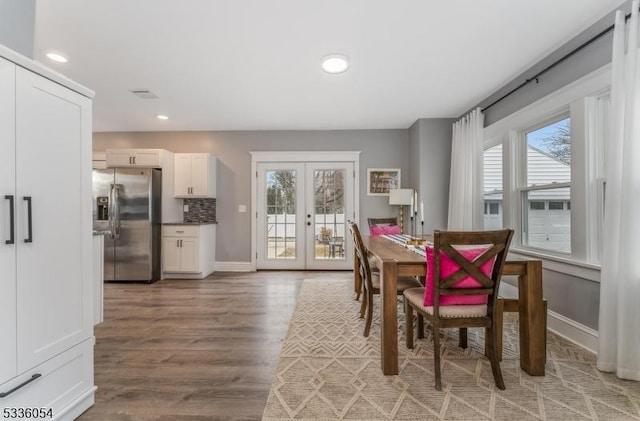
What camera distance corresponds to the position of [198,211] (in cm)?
512

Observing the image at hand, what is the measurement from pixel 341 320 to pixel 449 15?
2645mm

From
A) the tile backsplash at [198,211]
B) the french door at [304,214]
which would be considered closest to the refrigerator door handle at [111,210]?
the tile backsplash at [198,211]

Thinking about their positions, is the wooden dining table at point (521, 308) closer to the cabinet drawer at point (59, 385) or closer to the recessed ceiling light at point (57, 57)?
the cabinet drawer at point (59, 385)

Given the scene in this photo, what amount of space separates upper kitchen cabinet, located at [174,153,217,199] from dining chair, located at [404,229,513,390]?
406 centimetres

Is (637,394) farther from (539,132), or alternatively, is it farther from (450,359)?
(539,132)

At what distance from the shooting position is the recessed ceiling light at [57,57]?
8.68 feet

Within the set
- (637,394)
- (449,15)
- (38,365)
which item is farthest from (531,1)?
(38,365)

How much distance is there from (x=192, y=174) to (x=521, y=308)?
466 cm

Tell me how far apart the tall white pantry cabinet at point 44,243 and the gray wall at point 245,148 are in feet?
11.7

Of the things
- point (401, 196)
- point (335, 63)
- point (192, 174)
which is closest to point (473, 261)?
point (335, 63)

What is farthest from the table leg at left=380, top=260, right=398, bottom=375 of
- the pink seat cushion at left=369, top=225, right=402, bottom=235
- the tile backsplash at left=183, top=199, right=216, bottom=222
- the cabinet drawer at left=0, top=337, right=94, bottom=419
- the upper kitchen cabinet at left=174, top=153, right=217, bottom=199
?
the tile backsplash at left=183, top=199, right=216, bottom=222

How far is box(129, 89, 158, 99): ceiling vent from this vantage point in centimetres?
343

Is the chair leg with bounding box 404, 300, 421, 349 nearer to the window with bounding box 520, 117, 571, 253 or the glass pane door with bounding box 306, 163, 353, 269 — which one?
the window with bounding box 520, 117, 571, 253

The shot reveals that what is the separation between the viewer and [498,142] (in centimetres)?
354
